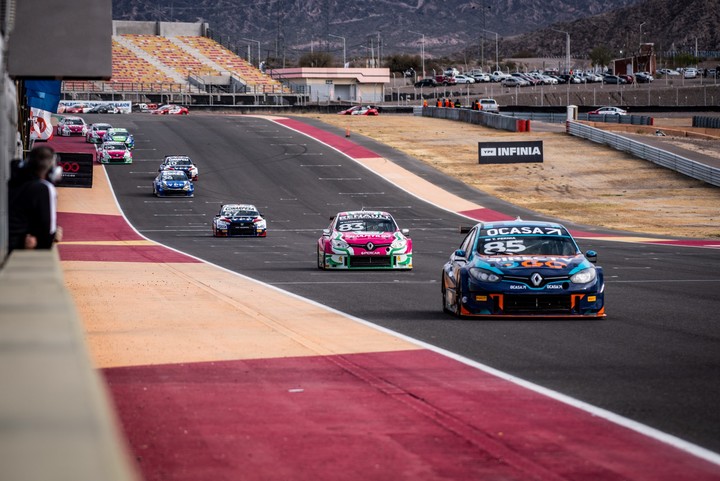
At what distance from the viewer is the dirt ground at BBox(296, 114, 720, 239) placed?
2018 inches

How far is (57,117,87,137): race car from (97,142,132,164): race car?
12754 mm

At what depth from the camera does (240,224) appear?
42594mm

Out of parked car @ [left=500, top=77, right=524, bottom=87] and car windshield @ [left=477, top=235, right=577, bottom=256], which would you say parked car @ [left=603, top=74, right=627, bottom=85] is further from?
car windshield @ [left=477, top=235, right=577, bottom=256]

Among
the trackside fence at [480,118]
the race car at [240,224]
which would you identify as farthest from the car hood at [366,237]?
the trackside fence at [480,118]

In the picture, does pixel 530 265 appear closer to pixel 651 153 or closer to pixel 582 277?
pixel 582 277

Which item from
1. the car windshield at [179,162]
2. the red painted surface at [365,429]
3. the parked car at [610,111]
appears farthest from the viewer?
the parked car at [610,111]

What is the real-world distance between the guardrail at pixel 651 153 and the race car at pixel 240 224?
87.0 feet

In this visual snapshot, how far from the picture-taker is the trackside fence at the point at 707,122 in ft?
261

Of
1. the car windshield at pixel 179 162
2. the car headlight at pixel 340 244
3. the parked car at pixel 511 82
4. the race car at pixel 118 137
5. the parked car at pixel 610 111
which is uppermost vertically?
the parked car at pixel 511 82

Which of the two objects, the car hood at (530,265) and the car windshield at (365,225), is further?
the car windshield at (365,225)

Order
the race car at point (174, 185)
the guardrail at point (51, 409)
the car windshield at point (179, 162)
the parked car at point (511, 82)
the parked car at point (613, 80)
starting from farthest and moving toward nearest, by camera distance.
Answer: the parked car at point (511, 82) < the parked car at point (613, 80) < the car windshield at point (179, 162) < the race car at point (174, 185) < the guardrail at point (51, 409)

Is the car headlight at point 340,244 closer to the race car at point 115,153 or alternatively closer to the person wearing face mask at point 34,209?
the person wearing face mask at point 34,209

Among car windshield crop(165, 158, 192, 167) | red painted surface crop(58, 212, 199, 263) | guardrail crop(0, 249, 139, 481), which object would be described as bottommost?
red painted surface crop(58, 212, 199, 263)

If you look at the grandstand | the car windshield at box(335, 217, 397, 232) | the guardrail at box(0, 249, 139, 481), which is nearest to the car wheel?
the car windshield at box(335, 217, 397, 232)
